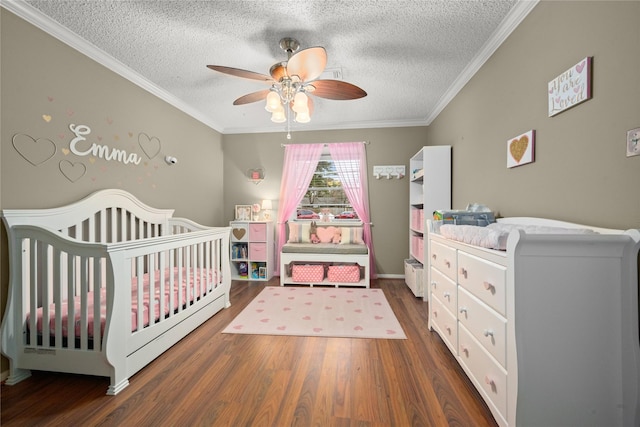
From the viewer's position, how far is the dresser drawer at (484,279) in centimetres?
123

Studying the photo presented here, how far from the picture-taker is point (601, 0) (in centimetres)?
124

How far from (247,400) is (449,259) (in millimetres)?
1578

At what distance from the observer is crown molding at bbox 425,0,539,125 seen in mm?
1756

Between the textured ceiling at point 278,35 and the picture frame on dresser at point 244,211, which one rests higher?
the textured ceiling at point 278,35

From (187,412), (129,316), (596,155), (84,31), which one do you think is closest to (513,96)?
(596,155)

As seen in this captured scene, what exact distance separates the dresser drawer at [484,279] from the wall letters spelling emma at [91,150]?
9.89ft

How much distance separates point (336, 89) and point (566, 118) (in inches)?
58.4

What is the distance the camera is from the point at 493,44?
2.14 m

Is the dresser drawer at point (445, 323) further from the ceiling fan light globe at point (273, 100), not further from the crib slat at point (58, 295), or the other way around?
the crib slat at point (58, 295)

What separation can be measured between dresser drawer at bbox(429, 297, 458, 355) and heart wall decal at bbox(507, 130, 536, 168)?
45.8 inches

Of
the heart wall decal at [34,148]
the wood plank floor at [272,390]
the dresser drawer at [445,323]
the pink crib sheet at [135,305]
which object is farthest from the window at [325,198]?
the heart wall decal at [34,148]

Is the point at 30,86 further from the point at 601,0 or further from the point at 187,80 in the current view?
the point at 601,0

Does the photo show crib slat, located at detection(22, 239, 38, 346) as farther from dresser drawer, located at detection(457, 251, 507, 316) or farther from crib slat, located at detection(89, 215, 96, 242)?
dresser drawer, located at detection(457, 251, 507, 316)

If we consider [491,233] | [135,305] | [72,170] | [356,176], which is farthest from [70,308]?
[356,176]
